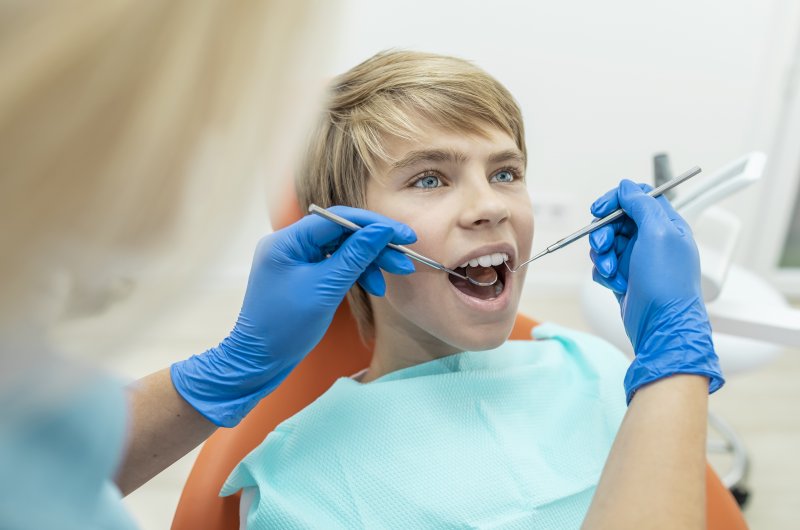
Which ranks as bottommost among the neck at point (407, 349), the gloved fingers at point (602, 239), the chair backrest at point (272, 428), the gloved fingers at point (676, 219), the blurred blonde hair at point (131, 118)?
the chair backrest at point (272, 428)

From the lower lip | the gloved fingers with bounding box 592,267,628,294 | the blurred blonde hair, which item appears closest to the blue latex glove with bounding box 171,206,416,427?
the lower lip

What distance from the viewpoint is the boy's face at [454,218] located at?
107 centimetres

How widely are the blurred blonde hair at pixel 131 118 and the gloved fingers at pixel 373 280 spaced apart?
559 millimetres

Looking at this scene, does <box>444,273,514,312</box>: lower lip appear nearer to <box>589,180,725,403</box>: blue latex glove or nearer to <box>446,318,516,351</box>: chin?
<box>446,318,516,351</box>: chin

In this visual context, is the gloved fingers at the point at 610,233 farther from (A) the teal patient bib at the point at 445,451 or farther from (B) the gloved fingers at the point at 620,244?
(A) the teal patient bib at the point at 445,451

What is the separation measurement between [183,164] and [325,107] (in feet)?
2.53

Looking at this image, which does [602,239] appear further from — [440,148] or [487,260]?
[440,148]

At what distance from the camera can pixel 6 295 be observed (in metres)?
0.44

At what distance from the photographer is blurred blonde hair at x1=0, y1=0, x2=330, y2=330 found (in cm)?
39

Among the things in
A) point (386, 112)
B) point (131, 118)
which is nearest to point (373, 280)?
point (386, 112)

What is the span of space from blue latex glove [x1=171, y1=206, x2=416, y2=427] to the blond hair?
13 cm

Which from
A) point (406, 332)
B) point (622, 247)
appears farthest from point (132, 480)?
point (622, 247)

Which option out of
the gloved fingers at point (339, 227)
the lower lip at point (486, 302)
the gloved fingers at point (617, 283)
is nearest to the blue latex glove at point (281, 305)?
the gloved fingers at point (339, 227)

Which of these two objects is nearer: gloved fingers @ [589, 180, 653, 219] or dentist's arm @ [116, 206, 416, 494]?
dentist's arm @ [116, 206, 416, 494]
